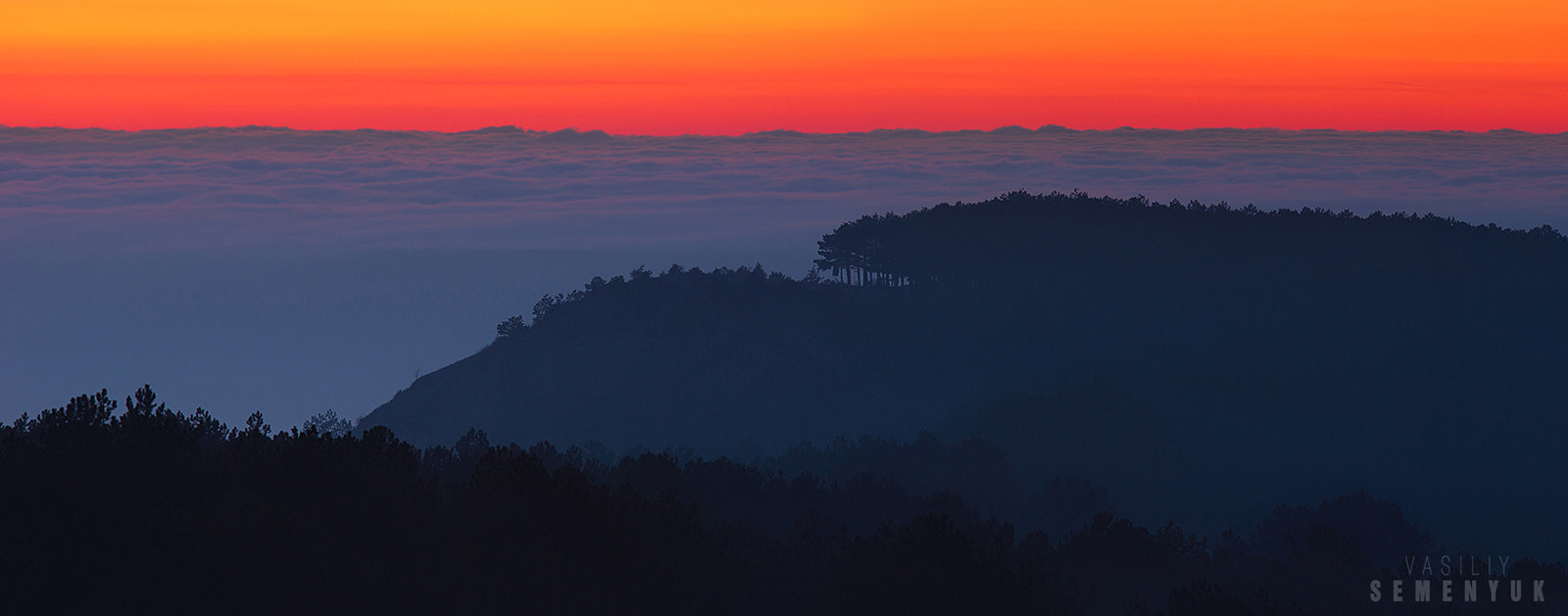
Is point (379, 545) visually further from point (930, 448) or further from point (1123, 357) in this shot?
point (1123, 357)

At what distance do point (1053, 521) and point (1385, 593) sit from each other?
2889 cm

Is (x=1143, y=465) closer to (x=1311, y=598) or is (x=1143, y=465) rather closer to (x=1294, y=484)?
(x=1294, y=484)

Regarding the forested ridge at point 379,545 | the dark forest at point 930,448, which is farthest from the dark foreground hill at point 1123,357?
the forested ridge at point 379,545

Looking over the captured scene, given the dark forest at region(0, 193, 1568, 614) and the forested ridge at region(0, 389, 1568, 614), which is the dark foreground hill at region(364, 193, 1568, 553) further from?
the forested ridge at region(0, 389, 1568, 614)

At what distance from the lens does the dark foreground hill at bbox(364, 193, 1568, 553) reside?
355ft

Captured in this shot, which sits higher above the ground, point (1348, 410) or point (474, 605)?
point (474, 605)

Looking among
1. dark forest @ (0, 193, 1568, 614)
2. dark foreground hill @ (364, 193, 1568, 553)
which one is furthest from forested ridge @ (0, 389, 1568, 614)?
dark foreground hill @ (364, 193, 1568, 553)

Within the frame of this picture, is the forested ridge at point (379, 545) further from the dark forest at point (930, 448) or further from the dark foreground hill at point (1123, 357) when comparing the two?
the dark foreground hill at point (1123, 357)

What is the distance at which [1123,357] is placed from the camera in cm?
12875

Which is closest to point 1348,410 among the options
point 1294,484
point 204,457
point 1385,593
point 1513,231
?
point 1294,484

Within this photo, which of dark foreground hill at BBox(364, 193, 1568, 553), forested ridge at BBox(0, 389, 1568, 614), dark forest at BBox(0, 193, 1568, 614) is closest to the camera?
forested ridge at BBox(0, 389, 1568, 614)

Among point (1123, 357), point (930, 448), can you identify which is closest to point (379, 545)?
point (930, 448)

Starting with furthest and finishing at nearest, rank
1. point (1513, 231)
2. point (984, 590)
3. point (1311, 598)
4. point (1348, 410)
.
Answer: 1. point (1513, 231)
2. point (1348, 410)
3. point (1311, 598)
4. point (984, 590)

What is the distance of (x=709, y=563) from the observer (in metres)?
32.1
